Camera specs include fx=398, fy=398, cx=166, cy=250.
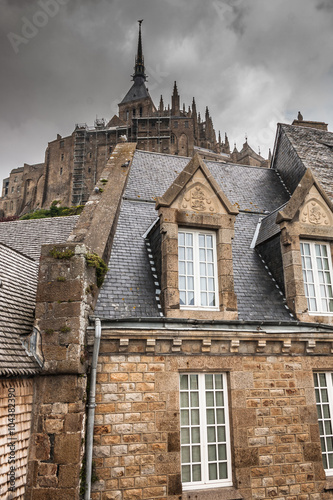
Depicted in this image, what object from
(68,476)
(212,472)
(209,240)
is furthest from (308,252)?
(68,476)

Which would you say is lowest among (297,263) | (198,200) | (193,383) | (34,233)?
(193,383)

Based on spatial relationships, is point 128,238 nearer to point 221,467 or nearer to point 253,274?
point 253,274

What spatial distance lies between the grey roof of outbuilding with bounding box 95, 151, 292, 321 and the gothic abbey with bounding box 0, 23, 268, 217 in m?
61.7

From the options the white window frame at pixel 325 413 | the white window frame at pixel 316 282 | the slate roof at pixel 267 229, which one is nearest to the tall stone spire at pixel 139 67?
the slate roof at pixel 267 229

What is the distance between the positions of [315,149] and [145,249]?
7484 millimetres

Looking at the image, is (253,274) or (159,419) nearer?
(159,419)

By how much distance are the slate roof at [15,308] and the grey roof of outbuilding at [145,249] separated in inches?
51.8

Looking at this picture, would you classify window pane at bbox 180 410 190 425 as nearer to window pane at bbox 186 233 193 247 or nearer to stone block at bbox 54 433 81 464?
stone block at bbox 54 433 81 464

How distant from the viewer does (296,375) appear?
24.7 feet

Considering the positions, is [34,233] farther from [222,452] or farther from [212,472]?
[212,472]

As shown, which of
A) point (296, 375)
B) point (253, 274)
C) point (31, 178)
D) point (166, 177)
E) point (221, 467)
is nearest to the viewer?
point (221, 467)

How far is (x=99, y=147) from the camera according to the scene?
79.7 metres

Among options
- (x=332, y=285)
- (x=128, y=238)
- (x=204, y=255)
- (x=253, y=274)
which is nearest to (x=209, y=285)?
(x=204, y=255)

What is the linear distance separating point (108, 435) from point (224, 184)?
804 cm
